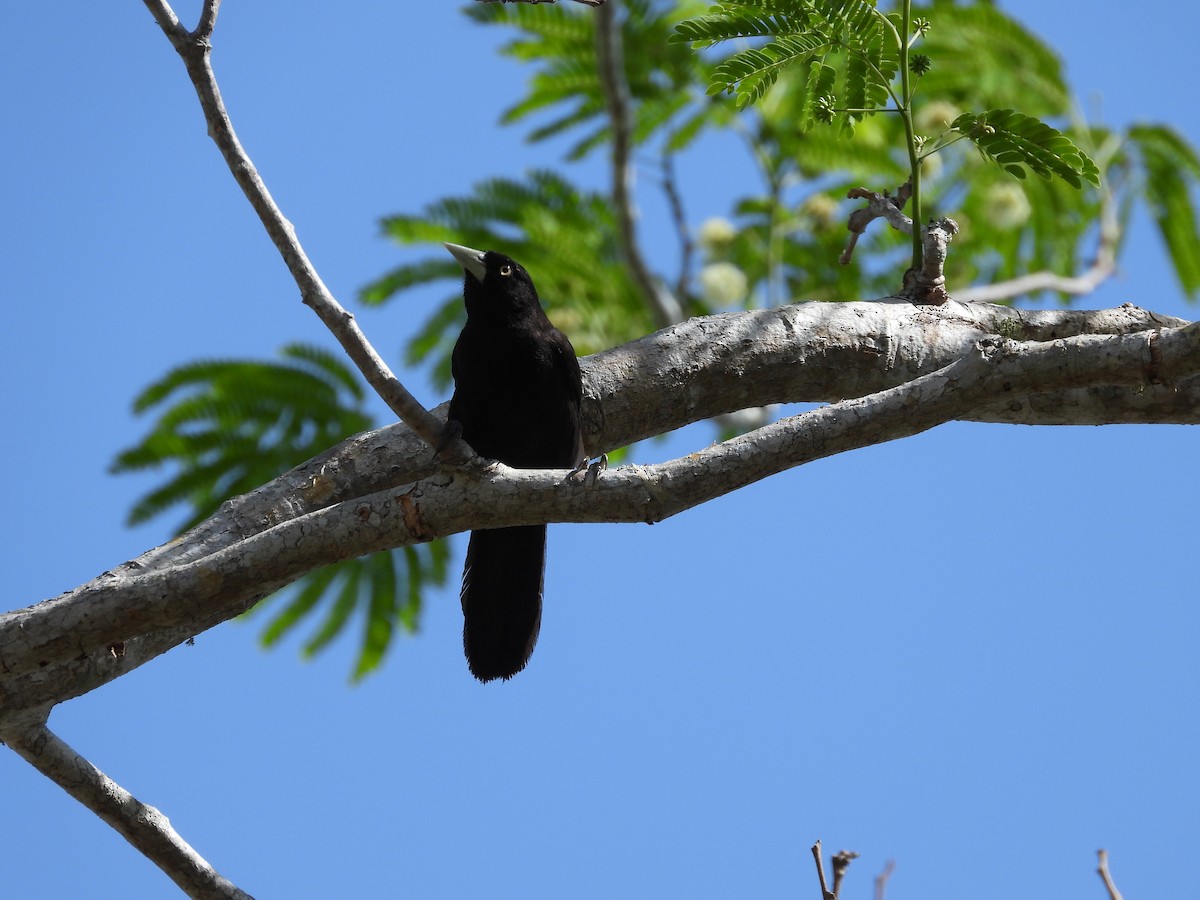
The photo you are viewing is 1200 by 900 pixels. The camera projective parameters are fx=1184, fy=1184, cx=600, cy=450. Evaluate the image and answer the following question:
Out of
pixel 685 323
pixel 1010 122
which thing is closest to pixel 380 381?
pixel 685 323

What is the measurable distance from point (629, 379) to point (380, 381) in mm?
982

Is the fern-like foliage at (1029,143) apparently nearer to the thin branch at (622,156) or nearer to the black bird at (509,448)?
the black bird at (509,448)

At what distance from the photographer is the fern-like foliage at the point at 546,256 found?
6.04m

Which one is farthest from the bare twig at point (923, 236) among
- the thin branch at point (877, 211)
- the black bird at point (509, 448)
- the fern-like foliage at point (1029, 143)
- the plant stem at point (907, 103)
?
the black bird at point (509, 448)

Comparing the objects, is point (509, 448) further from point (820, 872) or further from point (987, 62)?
point (987, 62)

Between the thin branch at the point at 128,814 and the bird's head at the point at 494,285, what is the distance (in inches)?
85.1

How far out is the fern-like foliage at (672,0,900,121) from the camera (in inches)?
136

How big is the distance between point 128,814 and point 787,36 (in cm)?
283

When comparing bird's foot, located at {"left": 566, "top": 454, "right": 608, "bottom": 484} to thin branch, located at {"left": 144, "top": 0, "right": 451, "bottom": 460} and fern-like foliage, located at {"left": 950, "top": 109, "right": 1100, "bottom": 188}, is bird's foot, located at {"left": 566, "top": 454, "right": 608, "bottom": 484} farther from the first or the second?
fern-like foliage, located at {"left": 950, "top": 109, "right": 1100, "bottom": 188}

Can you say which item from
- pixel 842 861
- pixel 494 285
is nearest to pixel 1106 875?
pixel 842 861

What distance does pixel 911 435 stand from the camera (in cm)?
285

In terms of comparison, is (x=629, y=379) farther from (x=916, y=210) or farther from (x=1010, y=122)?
(x=1010, y=122)

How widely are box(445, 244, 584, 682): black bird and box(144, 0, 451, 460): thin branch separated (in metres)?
1.36

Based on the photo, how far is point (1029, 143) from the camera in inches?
138
